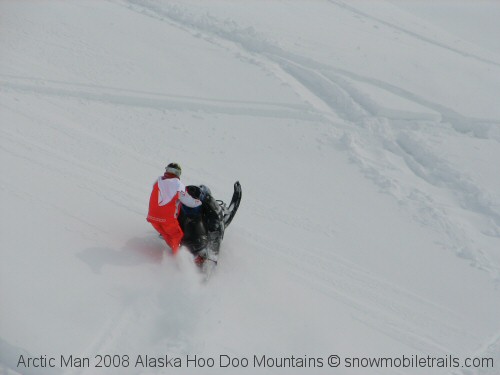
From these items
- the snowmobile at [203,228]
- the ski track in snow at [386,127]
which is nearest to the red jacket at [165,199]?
the snowmobile at [203,228]

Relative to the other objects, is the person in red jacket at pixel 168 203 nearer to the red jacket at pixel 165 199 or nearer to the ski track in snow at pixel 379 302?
the red jacket at pixel 165 199

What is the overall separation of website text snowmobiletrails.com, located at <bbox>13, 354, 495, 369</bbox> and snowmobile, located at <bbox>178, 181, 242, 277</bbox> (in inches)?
50.0

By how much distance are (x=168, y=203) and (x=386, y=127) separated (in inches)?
262

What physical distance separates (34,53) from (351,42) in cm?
766

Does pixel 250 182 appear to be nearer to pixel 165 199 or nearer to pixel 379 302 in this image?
pixel 379 302

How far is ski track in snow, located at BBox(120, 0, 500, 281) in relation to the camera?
9570 mm

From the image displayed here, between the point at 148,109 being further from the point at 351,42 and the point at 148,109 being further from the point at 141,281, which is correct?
the point at 351,42

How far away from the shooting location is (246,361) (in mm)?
5680

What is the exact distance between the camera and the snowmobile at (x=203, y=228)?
660 centimetres

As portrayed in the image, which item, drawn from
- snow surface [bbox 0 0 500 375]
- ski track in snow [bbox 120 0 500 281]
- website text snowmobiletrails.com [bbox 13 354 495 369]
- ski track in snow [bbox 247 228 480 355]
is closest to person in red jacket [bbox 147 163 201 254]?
snow surface [bbox 0 0 500 375]

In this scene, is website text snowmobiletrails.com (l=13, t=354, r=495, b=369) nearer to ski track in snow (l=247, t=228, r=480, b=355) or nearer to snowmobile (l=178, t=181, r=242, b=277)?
ski track in snow (l=247, t=228, r=480, b=355)

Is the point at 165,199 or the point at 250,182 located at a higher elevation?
the point at 165,199

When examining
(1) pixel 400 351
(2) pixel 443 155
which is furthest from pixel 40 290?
(2) pixel 443 155

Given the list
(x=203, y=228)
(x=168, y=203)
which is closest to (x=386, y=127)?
(x=203, y=228)
